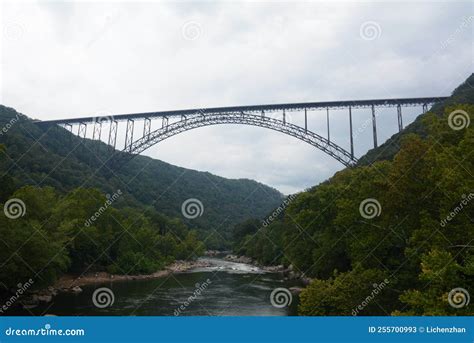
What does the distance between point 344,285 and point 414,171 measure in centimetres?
403

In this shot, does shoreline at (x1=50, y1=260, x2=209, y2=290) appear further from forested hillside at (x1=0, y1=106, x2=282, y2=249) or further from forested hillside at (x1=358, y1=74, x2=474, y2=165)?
forested hillside at (x1=358, y1=74, x2=474, y2=165)

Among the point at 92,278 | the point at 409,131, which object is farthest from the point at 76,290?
the point at 409,131

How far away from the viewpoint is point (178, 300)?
21234 millimetres

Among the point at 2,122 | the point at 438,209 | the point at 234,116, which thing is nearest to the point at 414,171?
the point at 438,209

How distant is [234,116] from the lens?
39844 millimetres

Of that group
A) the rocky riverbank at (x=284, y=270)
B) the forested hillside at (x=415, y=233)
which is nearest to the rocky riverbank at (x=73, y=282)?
the rocky riverbank at (x=284, y=270)

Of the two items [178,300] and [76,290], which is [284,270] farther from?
[76,290]

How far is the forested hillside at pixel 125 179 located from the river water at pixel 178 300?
28.2 feet

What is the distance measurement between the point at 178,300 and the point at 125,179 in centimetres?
5455

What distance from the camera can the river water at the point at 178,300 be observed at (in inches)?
698

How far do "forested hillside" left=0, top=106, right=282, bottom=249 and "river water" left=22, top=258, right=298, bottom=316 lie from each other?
8.59 m

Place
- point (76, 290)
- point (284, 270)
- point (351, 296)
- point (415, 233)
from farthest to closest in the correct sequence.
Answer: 1. point (284, 270)
2. point (76, 290)
3. point (351, 296)
4. point (415, 233)

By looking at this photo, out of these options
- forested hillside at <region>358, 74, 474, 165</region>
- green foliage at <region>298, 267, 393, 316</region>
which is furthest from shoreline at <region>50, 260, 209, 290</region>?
forested hillside at <region>358, 74, 474, 165</region>
